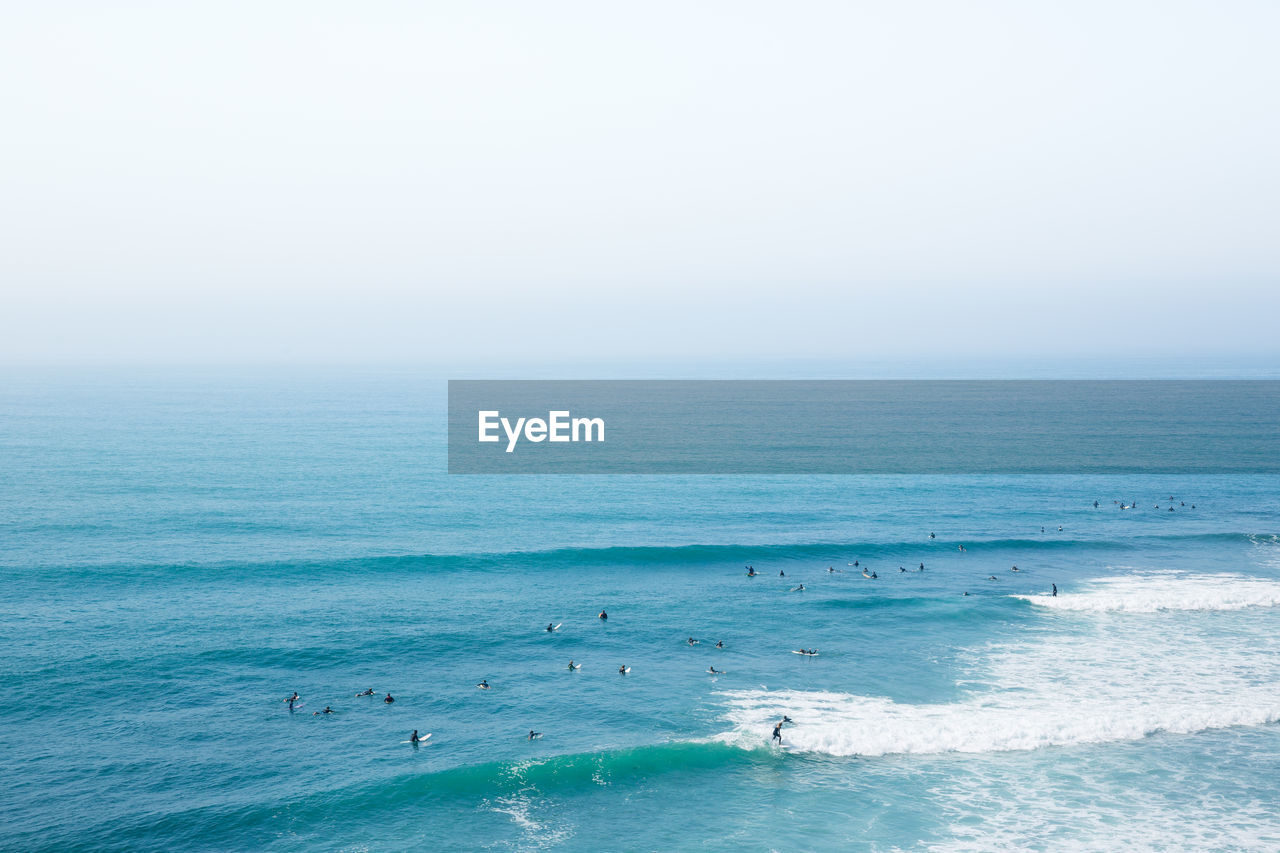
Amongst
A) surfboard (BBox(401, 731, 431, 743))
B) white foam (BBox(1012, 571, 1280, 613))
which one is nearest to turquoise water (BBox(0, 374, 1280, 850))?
white foam (BBox(1012, 571, 1280, 613))

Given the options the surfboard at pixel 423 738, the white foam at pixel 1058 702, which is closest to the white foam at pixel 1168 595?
the white foam at pixel 1058 702

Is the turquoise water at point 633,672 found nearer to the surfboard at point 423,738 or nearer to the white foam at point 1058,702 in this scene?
the white foam at point 1058,702

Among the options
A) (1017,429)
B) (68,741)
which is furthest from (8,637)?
(1017,429)

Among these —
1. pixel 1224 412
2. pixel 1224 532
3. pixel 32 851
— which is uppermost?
pixel 1224 412

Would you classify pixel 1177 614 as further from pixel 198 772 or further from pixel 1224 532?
pixel 198 772

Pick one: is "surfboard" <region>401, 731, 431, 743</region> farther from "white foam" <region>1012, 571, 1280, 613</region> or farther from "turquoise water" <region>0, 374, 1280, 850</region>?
"white foam" <region>1012, 571, 1280, 613</region>

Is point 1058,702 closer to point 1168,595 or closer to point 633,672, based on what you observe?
point 633,672

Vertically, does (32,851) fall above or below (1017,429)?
below
